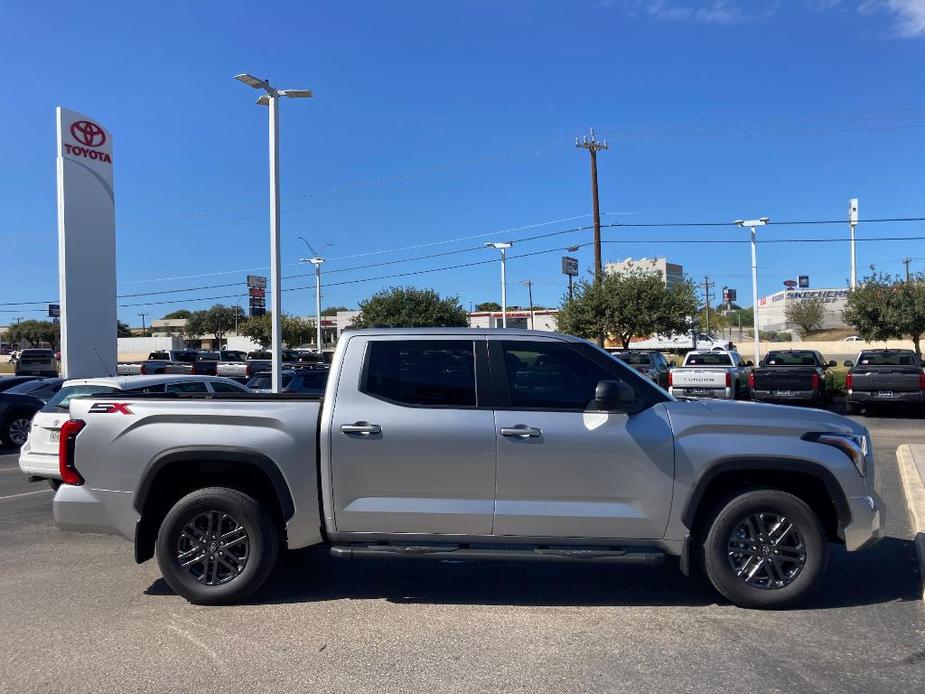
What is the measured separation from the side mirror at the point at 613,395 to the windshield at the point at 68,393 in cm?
649

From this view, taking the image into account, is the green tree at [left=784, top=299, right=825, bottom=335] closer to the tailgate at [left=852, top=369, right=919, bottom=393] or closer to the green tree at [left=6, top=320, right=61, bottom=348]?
the tailgate at [left=852, top=369, right=919, bottom=393]

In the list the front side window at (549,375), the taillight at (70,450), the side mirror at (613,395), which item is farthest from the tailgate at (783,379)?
the taillight at (70,450)

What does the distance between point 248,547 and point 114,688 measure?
4.47 feet

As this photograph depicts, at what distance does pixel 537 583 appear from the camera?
593 centimetres

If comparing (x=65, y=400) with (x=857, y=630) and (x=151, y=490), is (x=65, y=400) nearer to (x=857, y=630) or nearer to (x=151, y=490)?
(x=151, y=490)

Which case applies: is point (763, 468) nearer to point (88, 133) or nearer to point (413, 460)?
point (413, 460)

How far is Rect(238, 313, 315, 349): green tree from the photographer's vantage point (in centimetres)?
7300

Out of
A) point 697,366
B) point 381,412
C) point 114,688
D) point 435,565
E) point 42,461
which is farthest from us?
point 697,366

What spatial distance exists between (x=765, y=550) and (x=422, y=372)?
106 inches

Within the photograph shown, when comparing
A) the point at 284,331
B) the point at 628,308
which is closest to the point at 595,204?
the point at 628,308

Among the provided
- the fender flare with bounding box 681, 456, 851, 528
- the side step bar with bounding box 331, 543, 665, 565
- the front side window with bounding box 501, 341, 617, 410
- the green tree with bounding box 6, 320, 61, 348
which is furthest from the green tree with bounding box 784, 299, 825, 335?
the side step bar with bounding box 331, 543, 665, 565

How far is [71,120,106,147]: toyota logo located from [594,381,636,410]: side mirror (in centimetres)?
2149

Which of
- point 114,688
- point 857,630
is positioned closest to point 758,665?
point 857,630

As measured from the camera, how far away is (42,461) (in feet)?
29.2
